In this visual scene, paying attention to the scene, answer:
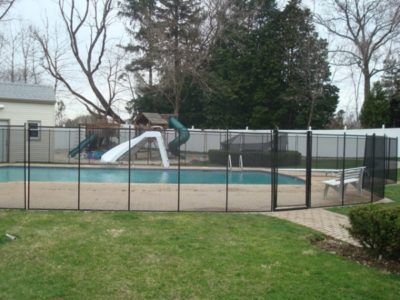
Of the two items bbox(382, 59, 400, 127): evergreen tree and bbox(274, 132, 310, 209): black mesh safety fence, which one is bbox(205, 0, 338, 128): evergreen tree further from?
bbox(274, 132, 310, 209): black mesh safety fence

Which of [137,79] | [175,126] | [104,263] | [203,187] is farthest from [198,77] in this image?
[104,263]

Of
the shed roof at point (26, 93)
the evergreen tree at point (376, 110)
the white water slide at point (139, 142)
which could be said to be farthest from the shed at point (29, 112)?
the evergreen tree at point (376, 110)

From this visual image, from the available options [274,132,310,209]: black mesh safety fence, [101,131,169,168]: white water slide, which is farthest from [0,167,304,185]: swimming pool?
[101,131,169,168]: white water slide

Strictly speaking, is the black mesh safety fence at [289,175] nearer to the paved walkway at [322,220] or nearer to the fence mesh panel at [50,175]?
the paved walkway at [322,220]

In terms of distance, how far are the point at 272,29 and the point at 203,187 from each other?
28066mm

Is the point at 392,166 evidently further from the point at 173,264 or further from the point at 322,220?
the point at 173,264

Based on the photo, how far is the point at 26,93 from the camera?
26953mm

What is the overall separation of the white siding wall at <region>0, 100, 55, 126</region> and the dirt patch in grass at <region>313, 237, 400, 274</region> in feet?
74.0

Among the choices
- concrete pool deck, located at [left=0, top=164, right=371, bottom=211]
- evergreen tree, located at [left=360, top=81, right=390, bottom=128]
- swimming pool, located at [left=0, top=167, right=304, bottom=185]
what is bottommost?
swimming pool, located at [left=0, top=167, right=304, bottom=185]

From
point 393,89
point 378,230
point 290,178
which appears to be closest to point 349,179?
point 290,178

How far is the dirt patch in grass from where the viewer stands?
6.19 meters

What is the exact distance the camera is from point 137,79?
44875mm

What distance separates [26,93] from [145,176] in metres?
Result: 10.8

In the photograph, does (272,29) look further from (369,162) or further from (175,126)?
(369,162)
